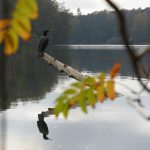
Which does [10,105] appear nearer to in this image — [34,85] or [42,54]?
[42,54]

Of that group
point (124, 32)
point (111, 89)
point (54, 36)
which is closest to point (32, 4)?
point (124, 32)

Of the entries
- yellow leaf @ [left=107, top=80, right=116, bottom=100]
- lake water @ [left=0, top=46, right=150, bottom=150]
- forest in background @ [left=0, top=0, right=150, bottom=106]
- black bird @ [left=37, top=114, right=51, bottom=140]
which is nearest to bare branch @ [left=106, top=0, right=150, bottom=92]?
forest in background @ [left=0, top=0, right=150, bottom=106]

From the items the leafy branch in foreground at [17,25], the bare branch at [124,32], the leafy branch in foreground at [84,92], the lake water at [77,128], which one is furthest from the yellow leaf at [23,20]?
the lake water at [77,128]

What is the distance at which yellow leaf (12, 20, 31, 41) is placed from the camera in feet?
2.49

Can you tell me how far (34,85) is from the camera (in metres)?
23.2

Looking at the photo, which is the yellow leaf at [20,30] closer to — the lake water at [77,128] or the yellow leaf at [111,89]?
the yellow leaf at [111,89]

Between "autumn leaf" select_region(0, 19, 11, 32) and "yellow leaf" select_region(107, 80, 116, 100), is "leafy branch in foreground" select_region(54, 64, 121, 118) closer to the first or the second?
"yellow leaf" select_region(107, 80, 116, 100)

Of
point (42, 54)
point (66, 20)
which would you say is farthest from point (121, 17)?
point (66, 20)

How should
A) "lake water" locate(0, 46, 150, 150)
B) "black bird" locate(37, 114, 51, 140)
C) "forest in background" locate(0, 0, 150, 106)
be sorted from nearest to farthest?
"forest in background" locate(0, 0, 150, 106) < "lake water" locate(0, 46, 150, 150) < "black bird" locate(37, 114, 51, 140)

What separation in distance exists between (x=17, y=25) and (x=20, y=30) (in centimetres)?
1

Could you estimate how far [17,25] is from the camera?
788mm

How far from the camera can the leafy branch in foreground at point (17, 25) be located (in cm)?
76

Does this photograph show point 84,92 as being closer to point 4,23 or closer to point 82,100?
point 82,100

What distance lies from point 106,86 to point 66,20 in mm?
74650
